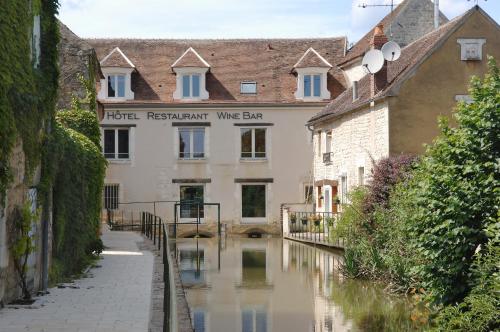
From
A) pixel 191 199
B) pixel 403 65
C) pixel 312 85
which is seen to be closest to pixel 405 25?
pixel 312 85

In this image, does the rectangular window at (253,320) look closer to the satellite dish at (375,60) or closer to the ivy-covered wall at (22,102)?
the ivy-covered wall at (22,102)

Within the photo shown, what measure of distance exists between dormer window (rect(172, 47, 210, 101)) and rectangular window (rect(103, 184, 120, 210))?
519 centimetres

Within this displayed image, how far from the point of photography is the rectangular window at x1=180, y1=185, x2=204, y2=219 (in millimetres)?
36469

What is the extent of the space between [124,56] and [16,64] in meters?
26.5

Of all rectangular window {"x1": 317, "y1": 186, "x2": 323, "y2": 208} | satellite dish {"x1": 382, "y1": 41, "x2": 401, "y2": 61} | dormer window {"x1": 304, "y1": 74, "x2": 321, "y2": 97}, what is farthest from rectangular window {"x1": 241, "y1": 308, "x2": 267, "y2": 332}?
dormer window {"x1": 304, "y1": 74, "x2": 321, "y2": 97}

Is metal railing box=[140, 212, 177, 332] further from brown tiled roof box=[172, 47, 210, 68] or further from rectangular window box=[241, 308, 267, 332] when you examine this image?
brown tiled roof box=[172, 47, 210, 68]

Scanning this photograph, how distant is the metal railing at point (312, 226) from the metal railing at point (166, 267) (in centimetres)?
569

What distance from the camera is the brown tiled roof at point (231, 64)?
3669 centimetres

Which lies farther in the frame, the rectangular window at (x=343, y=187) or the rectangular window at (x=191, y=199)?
the rectangular window at (x=191, y=199)

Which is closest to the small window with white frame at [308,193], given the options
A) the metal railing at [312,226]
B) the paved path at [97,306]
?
the metal railing at [312,226]

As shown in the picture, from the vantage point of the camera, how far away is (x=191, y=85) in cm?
3669

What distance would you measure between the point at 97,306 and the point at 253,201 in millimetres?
24900

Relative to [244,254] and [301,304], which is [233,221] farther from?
[301,304]

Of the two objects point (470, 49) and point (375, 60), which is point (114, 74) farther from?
point (470, 49)
